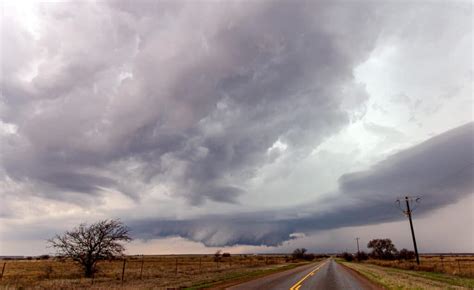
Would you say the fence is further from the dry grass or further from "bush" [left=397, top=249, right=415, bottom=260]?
"bush" [left=397, top=249, right=415, bottom=260]

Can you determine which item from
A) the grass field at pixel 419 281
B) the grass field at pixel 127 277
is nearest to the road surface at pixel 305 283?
the grass field at pixel 419 281

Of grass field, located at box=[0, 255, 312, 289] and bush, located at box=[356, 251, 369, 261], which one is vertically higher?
grass field, located at box=[0, 255, 312, 289]

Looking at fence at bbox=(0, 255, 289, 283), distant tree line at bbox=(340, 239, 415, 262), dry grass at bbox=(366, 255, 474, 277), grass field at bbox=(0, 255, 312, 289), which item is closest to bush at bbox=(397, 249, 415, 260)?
distant tree line at bbox=(340, 239, 415, 262)

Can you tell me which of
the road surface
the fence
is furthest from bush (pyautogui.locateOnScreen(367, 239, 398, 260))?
the road surface

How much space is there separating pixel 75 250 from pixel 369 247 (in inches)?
5839

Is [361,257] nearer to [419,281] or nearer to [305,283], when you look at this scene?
[419,281]

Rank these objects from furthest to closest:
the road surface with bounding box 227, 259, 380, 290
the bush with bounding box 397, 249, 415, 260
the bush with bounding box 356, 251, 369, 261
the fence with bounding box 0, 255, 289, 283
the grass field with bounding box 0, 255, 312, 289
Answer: the bush with bounding box 356, 251, 369, 261 → the bush with bounding box 397, 249, 415, 260 → the fence with bounding box 0, 255, 289, 283 → the grass field with bounding box 0, 255, 312, 289 → the road surface with bounding box 227, 259, 380, 290

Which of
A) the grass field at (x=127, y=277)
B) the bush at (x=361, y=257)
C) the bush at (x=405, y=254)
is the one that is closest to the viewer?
the grass field at (x=127, y=277)

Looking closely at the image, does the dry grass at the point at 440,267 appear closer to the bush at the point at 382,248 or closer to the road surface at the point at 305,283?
the road surface at the point at 305,283

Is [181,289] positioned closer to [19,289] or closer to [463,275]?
[19,289]

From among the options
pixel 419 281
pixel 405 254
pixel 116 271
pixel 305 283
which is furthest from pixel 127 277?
pixel 405 254

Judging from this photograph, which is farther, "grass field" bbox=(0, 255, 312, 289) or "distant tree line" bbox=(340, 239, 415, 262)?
"distant tree line" bbox=(340, 239, 415, 262)

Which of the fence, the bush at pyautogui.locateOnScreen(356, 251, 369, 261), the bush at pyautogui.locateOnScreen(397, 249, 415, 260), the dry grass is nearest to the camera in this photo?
the fence

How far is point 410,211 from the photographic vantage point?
5166 centimetres
